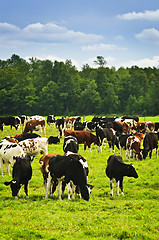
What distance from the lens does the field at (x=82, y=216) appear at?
8.12 metres

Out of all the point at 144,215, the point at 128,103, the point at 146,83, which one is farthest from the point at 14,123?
the point at 146,83

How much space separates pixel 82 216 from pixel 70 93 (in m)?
88.9

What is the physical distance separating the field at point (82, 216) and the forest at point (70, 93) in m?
78.8

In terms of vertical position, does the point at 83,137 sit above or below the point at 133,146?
above

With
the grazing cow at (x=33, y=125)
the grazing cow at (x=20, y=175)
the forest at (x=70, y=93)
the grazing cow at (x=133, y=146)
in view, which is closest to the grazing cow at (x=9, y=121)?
the grazing cow at (x=33, y=125)

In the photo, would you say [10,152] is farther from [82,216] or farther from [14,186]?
[82,216]

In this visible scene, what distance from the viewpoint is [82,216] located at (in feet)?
30.7

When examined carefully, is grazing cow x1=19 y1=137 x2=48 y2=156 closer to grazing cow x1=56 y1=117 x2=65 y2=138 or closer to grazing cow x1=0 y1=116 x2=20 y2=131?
grazing cow x1=56 y1=117 x2=65 y2=138

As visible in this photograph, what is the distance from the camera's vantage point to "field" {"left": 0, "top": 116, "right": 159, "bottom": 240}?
320 inches

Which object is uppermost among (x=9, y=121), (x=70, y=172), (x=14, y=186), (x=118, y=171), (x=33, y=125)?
(x=9, y=121)

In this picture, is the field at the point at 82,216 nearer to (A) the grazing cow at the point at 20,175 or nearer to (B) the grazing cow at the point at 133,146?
(A) the grazing cow at the point at 20,175

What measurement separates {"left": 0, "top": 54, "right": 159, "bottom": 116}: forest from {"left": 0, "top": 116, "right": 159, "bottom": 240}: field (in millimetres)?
78847

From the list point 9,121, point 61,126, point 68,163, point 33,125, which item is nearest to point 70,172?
point 68,163

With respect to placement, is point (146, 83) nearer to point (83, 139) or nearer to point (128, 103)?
point (128, 103)
